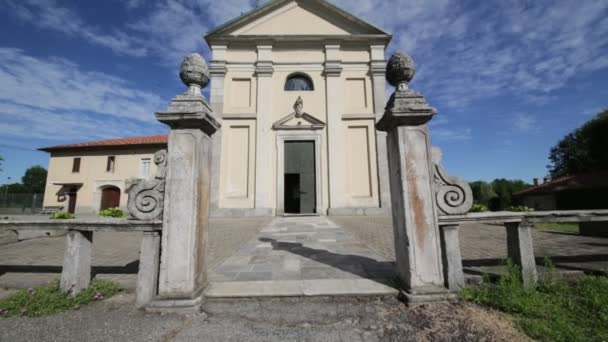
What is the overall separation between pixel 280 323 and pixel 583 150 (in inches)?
1458

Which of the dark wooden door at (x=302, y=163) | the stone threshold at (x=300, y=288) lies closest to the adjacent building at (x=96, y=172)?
the dark wooden door at (x=302, y=163)

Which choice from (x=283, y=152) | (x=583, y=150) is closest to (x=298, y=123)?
(x=283, y=152)

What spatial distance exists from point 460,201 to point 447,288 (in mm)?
915

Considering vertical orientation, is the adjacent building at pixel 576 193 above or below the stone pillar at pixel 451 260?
above

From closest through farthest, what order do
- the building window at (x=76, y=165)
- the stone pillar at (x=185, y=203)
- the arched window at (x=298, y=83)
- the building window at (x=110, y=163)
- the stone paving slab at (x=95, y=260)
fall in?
the stone pillar at (x=185, y=203), the stone paving slab at (x=95, y=260), the arched window at (x=298, y=83), the building window at (x=110, y=163), the building window at (x=76, y=165)

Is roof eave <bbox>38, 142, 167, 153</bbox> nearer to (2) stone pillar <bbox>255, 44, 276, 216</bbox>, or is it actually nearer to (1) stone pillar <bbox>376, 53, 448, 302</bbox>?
(2) stone pillar <bbox>255, 44, 276, 216</bbox>

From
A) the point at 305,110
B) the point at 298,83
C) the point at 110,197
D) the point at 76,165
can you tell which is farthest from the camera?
the point at 76,165

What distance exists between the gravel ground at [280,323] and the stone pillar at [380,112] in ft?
30.8

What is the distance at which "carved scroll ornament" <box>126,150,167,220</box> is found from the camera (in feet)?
8.03

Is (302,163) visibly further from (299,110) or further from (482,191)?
(482,191)

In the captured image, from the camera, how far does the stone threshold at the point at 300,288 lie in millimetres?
2473

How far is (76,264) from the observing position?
2.59m

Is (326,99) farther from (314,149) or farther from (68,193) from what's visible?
(68,193)

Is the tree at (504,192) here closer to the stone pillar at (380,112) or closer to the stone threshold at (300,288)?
the stone pillar at (380,112)
